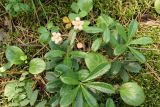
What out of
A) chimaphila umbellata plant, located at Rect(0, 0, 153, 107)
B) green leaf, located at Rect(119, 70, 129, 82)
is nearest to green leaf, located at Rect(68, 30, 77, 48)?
chimaphila umbellata plant, located at Rect(0, 0, 153, 107)

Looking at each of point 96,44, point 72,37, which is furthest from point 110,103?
point 72,37

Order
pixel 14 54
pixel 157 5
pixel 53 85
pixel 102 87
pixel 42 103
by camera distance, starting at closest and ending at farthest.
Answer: pixel 102 87
pixel 53 85
pixel 42 103
pixel 14 54
pixel 157 5

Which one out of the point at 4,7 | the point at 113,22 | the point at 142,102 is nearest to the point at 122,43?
the point at 113,22

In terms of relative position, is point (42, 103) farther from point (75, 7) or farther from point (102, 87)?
→ point (75, 7)

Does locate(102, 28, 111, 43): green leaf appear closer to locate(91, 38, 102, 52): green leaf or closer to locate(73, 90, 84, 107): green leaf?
locate(91, 38, 102, 52): green leaf

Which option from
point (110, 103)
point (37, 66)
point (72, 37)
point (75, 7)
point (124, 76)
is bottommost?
point (110, 103)

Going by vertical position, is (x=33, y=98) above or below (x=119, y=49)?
below

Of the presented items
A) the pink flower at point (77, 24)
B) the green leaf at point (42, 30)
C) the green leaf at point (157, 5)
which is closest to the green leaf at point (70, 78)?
the pink flower at point (77, 24)

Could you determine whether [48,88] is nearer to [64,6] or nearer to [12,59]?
[12,59]
